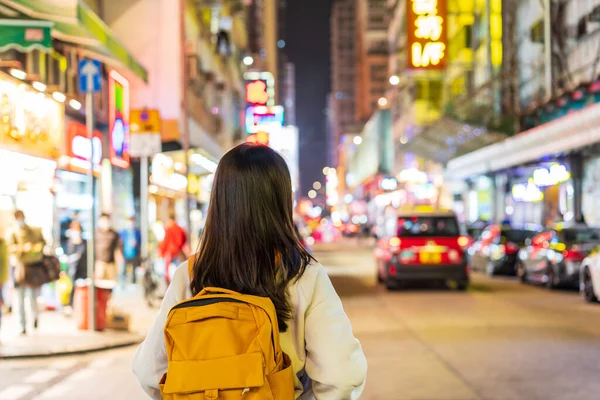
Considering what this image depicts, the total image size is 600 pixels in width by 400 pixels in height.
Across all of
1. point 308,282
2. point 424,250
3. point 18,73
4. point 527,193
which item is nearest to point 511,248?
point 424,250

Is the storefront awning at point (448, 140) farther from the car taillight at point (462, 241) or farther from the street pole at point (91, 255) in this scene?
the street pole at point (91, 255)

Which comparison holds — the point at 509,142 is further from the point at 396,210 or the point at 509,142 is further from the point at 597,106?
the point at 396,210

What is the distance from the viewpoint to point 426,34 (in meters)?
39.7

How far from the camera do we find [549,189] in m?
33.7

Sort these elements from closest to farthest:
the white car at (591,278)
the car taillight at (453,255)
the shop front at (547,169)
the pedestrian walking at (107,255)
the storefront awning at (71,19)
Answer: the storefront awning at (71,19) < the pedestrian walking at (107,255) < the white car at (591,278) < the car taillight at (453,255) < the shop front at (547,169)

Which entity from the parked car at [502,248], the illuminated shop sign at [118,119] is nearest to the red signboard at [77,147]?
the illuminated shop sign at [118,119]

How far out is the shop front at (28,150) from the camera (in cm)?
1443

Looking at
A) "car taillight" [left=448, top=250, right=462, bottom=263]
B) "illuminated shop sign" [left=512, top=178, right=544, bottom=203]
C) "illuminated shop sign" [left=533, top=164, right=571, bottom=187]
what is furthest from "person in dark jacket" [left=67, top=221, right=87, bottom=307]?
"illuminated shop sign" [left=512, top=178, right=544, bottom=203]

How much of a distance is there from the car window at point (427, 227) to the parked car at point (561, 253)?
7.32 feet

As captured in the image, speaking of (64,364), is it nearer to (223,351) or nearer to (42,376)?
(42,376)

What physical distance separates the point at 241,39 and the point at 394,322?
47.4 meters

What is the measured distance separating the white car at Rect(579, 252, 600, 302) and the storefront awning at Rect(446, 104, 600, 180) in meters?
6.80

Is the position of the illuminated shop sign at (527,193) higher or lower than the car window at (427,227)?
higher

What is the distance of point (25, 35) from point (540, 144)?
19704 mm
